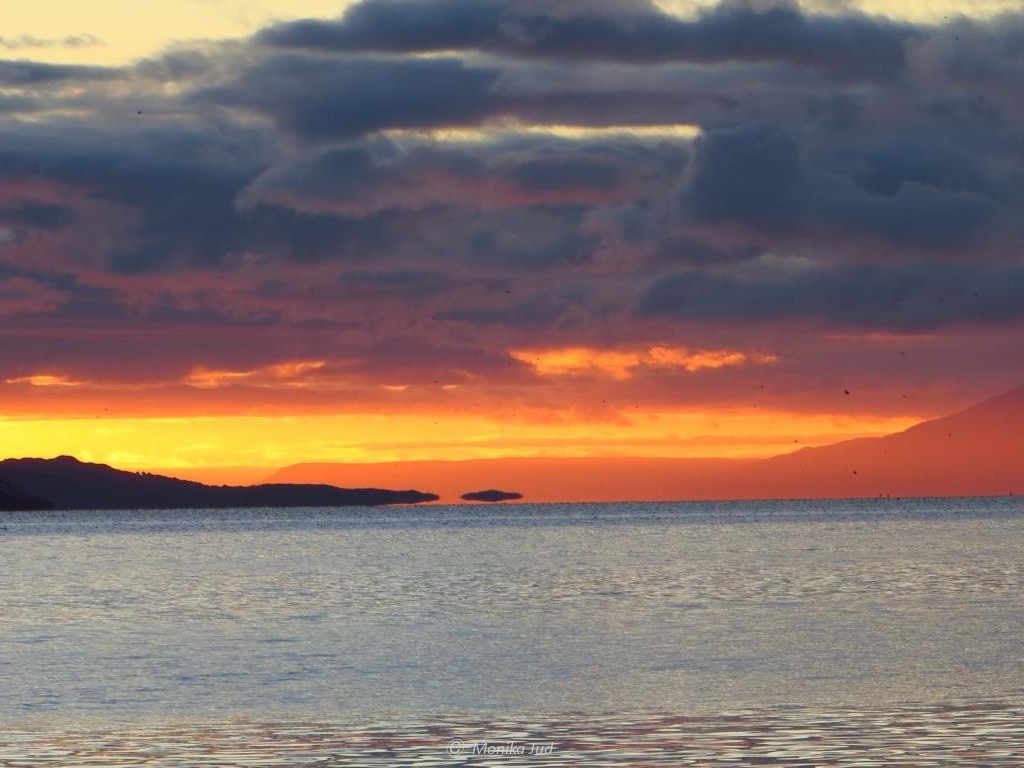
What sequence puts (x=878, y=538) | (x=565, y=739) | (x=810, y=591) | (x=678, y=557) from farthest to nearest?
(x=878, y=538)
(x=678, y=557)
(x=810, y=591)
(x=565, y=739)

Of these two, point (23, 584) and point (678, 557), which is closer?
point (23, 584)

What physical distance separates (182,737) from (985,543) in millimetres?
107791

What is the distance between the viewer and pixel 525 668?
44156mm

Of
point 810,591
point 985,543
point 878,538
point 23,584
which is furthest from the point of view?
point 878,538

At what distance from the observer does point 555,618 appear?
6150 centimetres

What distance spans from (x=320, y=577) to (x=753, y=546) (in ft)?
166

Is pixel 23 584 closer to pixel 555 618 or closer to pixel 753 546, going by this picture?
pixel 555 618

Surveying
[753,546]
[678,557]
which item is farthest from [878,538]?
[678,557]

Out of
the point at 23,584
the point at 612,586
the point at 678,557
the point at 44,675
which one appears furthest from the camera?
the point at 678,557

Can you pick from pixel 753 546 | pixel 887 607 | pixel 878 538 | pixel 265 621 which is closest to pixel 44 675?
pixel 265 621

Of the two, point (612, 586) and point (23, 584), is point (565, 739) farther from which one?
point (23, 584)

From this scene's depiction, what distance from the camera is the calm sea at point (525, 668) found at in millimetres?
29688

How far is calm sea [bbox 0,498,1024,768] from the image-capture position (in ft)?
97.4

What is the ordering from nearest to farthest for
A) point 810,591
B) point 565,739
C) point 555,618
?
point 565,739
point 555,618
point 810,591
